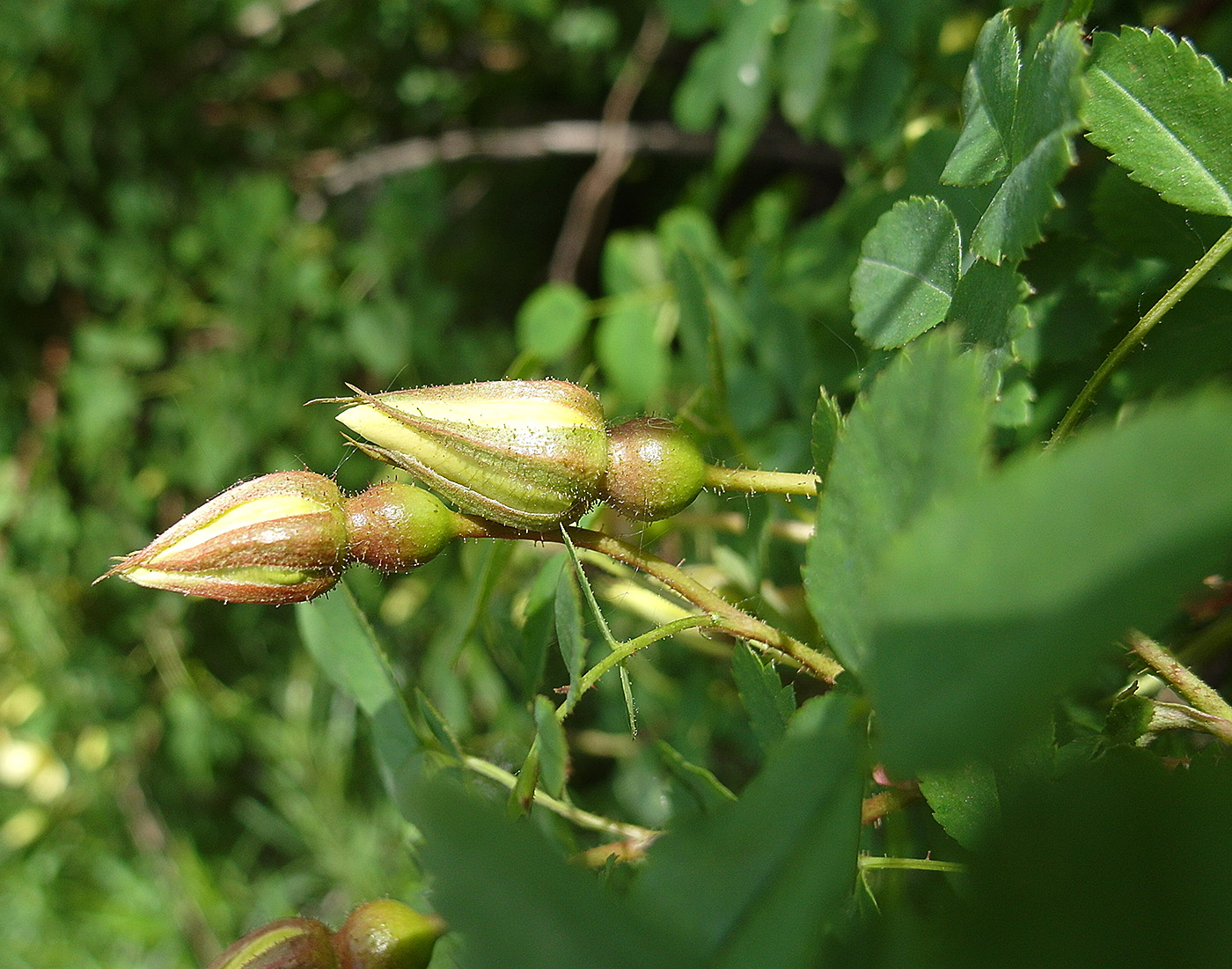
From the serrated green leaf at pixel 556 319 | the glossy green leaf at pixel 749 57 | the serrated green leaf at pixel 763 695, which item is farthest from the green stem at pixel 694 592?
the serrated green leaf at pixel 556 319

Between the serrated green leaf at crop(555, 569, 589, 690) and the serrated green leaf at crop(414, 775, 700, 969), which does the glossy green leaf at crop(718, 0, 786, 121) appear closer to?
the serrated green leaf at crop(555, 569, 589, 690)

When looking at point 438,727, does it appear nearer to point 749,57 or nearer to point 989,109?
point 989,109

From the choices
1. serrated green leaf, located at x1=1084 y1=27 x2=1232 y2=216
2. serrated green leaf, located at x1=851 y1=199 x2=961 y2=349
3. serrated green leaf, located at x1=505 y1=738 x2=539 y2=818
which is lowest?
serrated green leaf, located at x1=505 y1=738 x2=539 y2=818

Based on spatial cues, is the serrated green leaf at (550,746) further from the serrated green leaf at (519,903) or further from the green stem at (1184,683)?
the green stem at (1184,683)

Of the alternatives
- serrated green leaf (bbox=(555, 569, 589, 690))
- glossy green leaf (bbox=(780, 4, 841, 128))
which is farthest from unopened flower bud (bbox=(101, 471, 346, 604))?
glossy green leaf (bbox=(780, 4, 841, 128))

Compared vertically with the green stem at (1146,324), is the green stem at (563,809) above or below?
below

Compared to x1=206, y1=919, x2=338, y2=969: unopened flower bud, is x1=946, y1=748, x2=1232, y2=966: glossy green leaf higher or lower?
higher
